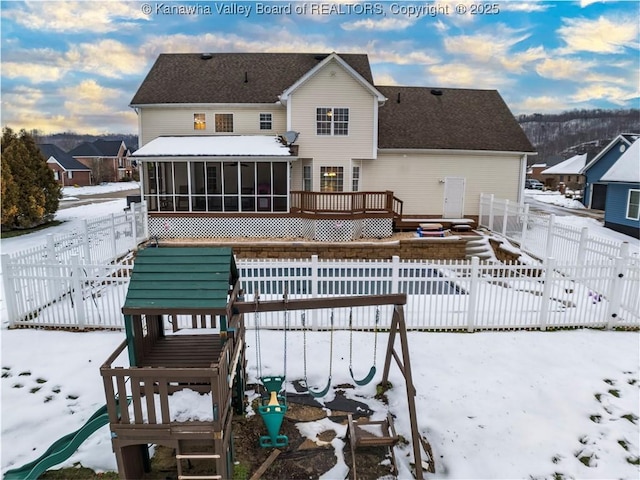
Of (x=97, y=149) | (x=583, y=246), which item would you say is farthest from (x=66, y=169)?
(x=583, y=246)

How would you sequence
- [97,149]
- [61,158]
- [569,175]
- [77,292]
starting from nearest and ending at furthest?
[77,292] < [569,175] < [61,158] < [97,149]

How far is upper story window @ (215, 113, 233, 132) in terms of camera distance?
19641 mm

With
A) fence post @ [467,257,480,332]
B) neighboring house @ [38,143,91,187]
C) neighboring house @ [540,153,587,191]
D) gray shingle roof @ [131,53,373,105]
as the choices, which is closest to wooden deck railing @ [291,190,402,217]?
gray shingle roof @ [131,53,373,105]

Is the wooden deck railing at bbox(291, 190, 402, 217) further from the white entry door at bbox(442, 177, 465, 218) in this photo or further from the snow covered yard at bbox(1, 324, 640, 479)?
the snow covered yard at bbox(1, 324, 640, 479)

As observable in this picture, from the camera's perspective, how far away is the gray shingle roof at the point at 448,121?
64.4 feet

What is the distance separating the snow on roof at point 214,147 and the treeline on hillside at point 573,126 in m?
95.7

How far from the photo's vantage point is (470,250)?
51.8ft

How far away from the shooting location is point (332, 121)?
17.9 metres

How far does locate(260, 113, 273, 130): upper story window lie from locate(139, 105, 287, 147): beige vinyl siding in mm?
146

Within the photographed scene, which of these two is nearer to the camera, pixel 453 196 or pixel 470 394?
pixel 470 394

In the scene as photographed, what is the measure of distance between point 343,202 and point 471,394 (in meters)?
10.9

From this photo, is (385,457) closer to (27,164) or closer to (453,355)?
(453,355)

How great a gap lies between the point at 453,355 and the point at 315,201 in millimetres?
10117

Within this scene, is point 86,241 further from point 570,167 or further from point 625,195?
point 570,167
